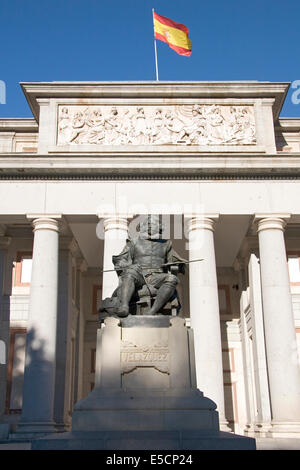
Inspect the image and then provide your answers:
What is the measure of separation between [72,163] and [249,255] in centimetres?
1044

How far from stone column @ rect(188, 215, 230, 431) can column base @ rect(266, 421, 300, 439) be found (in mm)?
2205

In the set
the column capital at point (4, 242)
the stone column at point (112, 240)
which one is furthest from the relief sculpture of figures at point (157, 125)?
the column capital at point (4, 242)

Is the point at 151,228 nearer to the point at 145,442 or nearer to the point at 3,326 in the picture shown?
the point at 145,442

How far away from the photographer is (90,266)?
32.9 m

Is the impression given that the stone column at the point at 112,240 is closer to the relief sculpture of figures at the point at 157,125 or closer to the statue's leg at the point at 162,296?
the relief sculpture of figures at the point at 157,125

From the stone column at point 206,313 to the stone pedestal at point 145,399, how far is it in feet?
35.9

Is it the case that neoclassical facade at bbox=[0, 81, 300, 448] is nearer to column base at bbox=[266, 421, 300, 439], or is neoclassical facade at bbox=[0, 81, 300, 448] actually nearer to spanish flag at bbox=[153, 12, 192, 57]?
column base at bbox=[266, 421, 300, 439]

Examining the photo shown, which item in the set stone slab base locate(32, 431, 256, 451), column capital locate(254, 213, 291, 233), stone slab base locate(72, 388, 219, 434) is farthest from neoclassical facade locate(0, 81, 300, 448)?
stone slab base locate(32, 431, 256, 451)

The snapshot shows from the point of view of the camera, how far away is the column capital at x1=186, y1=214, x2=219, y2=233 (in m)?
24.0

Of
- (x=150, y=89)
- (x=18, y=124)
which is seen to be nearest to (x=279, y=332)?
(x=150, y=89)

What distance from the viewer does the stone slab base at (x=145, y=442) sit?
9.56 meters

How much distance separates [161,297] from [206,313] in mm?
11390

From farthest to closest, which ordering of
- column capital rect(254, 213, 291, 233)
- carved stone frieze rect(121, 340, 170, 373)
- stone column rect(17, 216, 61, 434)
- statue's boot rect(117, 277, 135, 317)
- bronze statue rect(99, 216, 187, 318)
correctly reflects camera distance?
1. column capital rect(254, 213, 291, 233)
2. stone column rect(17, 216, 61, 434)
3. bronze statue rect(99, 216, 187, 318)
4. statue's boot rect(117, 277, 135, 317)
5. carved stone frieze rect(121, 340, 170, 373)
